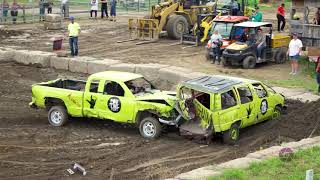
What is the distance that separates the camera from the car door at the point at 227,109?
14672 mm

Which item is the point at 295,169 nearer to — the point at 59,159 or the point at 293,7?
the point at 59,159

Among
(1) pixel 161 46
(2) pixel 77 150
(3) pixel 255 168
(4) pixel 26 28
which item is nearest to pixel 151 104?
(2) pixel 77 150

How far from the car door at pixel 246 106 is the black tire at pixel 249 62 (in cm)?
857

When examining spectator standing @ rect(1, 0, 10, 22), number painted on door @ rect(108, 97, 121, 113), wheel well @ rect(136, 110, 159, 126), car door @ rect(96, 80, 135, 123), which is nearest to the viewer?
wheel well @ rect(136, 110, 159, 126)

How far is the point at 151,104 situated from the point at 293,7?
1345 centimetres

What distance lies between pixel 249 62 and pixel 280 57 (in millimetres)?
2052

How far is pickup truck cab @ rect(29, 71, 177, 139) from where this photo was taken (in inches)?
599

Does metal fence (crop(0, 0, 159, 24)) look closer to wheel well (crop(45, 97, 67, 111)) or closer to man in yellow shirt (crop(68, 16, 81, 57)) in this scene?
man in yellow shirt (crop(68, 16, 81, 57))

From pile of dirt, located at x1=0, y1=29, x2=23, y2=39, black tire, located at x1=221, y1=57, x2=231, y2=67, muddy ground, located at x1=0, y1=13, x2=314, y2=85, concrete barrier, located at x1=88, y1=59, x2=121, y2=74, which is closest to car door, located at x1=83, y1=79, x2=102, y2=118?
concrete barrier, located at x1=88, y1=59, x2=121, y2=74

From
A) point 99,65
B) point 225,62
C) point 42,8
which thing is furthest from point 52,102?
point 42,8

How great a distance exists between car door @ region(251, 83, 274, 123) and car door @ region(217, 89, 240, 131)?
0.89 m

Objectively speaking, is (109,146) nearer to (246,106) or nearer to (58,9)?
(246,106)

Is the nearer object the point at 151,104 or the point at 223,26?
the point at 151,104

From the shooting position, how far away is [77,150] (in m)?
14.2
